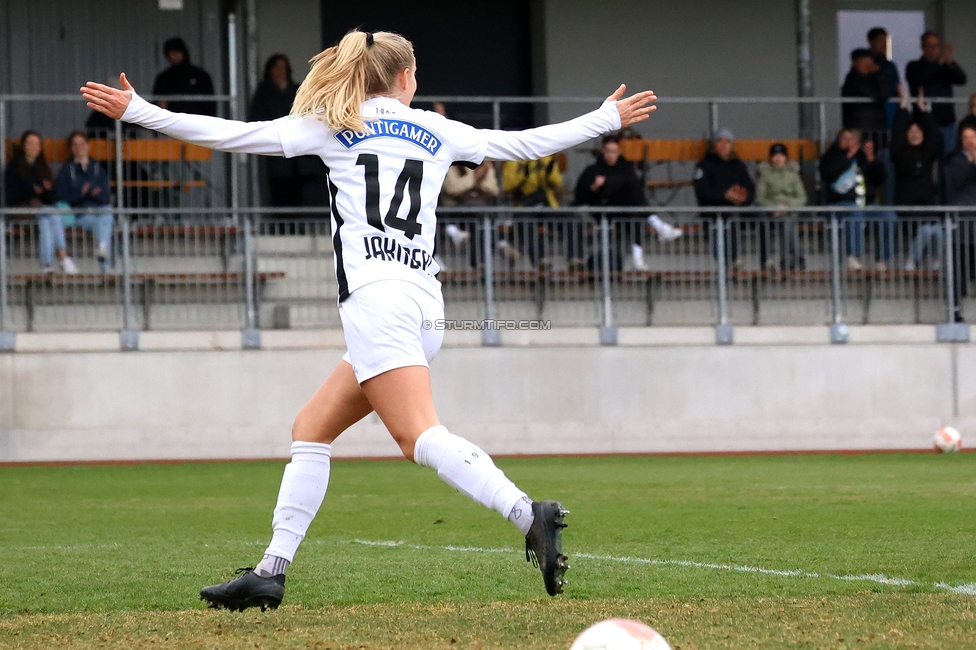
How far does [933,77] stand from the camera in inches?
747

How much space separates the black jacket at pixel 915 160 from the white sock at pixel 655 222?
3233 millimetres

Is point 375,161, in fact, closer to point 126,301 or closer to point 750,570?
point 750,570

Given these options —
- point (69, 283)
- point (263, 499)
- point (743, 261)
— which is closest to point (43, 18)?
point (69, 283)

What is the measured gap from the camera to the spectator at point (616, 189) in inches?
654

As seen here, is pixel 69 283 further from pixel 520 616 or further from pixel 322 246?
pixel 520 616

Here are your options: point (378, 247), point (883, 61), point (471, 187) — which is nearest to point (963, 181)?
point (883, 61)

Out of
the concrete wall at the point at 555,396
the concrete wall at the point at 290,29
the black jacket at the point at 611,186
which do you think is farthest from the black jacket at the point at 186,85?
the black jacket at the point at 611,186

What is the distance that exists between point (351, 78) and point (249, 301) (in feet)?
37.0

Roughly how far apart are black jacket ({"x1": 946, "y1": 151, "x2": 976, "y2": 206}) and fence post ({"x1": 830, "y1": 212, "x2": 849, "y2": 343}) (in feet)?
5.88

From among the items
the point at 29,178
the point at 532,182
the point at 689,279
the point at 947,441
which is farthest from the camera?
the point at 532,182

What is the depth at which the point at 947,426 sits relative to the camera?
54.4 ft

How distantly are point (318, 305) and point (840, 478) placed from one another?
274 inches

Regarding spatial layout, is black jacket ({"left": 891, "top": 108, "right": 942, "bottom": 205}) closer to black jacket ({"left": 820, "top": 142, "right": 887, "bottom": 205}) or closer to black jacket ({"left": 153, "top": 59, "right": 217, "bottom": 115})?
black jacket ({"left": 820, "top": 142, "right": 887, "bottom": 205})

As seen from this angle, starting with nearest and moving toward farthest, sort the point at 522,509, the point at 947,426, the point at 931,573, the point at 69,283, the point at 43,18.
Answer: the point at 522,509 → the point at 931,573 → the point at 69,283 → the point at 947,426 → the point at 43,18
